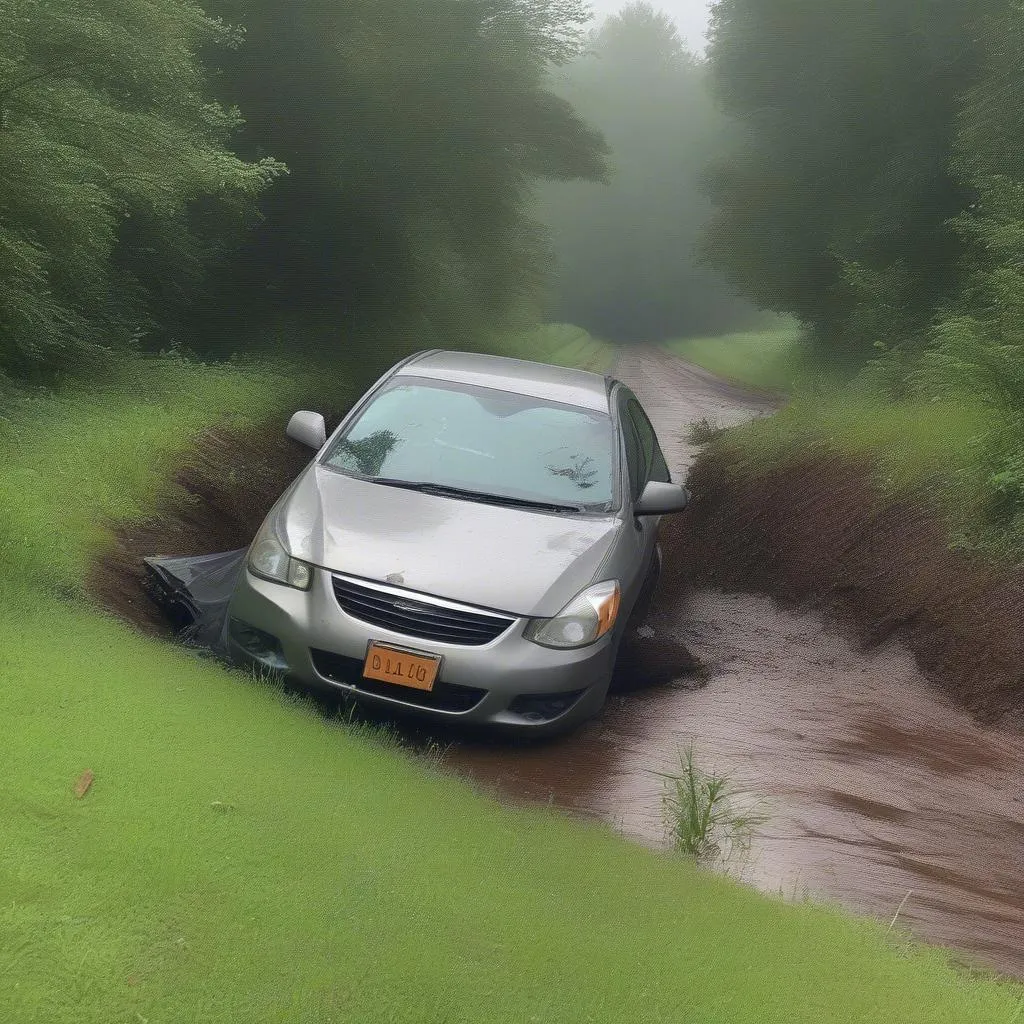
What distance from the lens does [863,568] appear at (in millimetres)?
11133

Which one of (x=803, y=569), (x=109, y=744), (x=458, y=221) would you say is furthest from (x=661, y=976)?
(x=458, y=221)

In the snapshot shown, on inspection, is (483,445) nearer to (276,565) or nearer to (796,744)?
(276,565)

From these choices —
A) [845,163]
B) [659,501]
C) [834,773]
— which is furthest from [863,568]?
[845,163]

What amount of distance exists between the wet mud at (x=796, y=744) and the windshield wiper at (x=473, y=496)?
4.21 feet

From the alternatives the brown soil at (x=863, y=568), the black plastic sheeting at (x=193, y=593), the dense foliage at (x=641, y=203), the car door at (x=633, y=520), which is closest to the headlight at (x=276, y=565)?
the black plastic sheeting at (x=193, y=593)

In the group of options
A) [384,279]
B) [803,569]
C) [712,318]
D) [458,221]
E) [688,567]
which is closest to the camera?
[803,569]

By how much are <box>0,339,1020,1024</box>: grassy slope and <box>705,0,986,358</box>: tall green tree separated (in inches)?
589

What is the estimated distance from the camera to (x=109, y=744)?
181 inches

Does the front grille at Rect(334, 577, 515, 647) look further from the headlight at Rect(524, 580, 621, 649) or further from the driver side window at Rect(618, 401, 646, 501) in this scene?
the driver side window at Rect(618, 401, 646, 501)

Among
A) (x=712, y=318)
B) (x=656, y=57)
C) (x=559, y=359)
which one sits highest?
(x=656, y=57)

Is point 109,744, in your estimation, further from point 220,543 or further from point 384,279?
point 384,279

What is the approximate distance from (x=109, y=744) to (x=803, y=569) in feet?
27.5

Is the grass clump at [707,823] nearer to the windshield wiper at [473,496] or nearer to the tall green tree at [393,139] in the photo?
the windshield wiper at [473,496]

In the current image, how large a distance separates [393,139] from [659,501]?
1744cm
